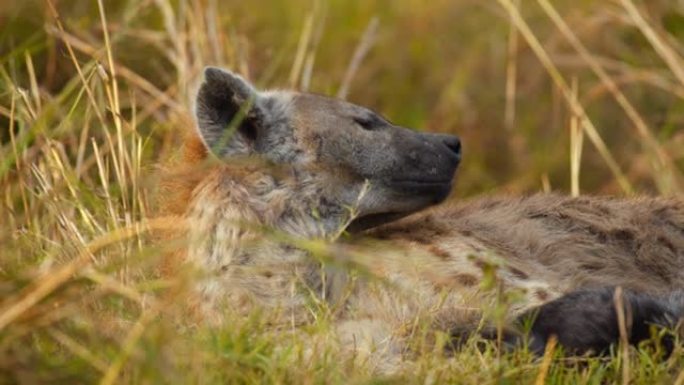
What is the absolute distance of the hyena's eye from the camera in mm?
5145

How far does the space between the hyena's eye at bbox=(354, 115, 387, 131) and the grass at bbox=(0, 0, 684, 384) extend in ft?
1.76

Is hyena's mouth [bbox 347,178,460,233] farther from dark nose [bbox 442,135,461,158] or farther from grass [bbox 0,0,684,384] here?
grass [bbox 0,0,684,384]

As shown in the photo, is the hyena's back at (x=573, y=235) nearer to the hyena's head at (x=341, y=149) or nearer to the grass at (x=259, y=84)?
the hyena's head at (x=341, y=149)

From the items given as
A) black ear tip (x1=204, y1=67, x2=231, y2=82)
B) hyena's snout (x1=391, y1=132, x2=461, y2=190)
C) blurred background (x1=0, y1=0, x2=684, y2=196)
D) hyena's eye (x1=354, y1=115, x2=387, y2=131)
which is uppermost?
black ear tip (x1=204, y1=67, x2=231, y2=82)

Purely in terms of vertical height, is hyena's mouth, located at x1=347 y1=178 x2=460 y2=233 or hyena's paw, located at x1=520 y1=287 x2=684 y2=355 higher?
hyena's mouth, located at x1=347 y1=178 x2=460 y2=233

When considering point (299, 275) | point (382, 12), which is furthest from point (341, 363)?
point (382, 12)

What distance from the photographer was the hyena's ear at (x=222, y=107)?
15.9 ft

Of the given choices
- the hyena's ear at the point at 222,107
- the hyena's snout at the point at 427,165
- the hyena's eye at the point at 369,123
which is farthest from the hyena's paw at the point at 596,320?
the hyena's ear at the point at 222,107

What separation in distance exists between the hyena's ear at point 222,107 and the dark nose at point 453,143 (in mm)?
626

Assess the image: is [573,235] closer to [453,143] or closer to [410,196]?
[453,143]

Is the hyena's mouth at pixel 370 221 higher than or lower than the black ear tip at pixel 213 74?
lower

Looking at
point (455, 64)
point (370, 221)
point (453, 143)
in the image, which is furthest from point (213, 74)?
point (455, 64)

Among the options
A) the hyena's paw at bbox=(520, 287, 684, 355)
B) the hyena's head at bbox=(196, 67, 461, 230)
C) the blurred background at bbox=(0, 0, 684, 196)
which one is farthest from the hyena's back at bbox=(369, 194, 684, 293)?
the blurred background at bbox=(0, 0, 684, 196)

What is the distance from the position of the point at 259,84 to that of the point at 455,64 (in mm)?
2766
